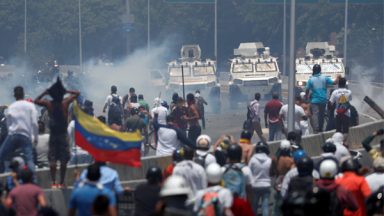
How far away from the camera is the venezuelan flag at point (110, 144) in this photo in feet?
48.2

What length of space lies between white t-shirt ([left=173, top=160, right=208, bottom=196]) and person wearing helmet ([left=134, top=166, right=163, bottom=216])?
2.52 feet

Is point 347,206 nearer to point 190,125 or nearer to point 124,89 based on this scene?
point 190,125

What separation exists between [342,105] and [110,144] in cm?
985

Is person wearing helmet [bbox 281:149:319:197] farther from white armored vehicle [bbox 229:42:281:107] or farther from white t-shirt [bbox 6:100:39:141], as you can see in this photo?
white armored vehicle [bbox 229:42:281:107]

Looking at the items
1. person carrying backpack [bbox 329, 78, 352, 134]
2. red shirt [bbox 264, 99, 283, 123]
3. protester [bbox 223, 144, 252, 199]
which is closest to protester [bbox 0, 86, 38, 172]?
protester [bbox 223, 144, 252, 199]

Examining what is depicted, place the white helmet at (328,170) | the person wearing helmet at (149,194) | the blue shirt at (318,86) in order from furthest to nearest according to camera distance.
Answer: the blue shirt at (318,86) → the white helmet at (328,170) → the person wearing helmet at (149,194)

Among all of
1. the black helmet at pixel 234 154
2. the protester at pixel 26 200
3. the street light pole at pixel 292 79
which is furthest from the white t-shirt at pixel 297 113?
the protester at pixel 26 200

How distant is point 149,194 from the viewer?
1277 cm

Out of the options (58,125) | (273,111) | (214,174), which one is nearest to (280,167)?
(58,125)

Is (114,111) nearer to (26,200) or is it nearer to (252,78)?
(26,200)

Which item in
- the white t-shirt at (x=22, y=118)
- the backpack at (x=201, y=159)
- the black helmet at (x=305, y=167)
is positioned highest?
the white t-shirt at (x=22, y=118)

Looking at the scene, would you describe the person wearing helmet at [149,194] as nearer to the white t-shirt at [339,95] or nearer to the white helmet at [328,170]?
the white helmet at [328,170]

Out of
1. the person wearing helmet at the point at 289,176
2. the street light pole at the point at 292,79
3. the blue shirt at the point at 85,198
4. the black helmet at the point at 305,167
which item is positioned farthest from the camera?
the street light pole at the point at 292,79

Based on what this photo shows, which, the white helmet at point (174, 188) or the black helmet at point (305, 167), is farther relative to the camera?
the black helmet at point (305, 167)
